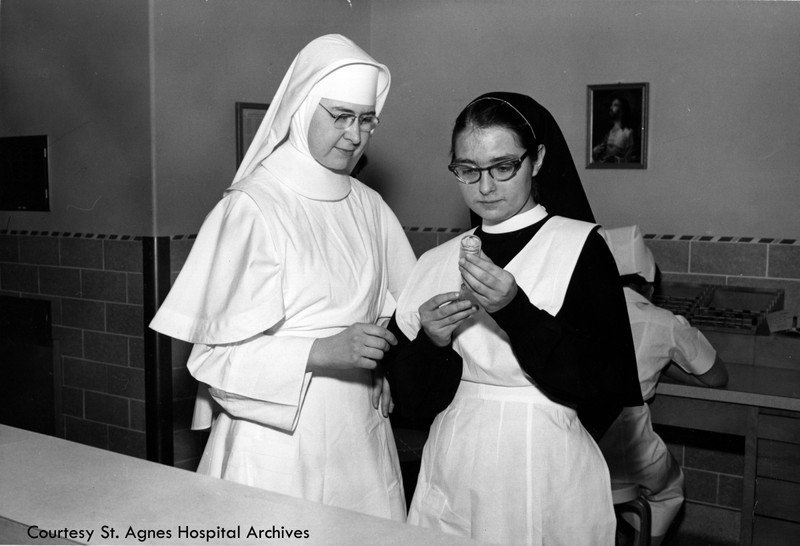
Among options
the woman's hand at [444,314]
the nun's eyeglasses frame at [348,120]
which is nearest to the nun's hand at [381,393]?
the woman's hand at [444,314]

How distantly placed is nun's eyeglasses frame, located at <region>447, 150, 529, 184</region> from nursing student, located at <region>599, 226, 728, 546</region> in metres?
1.57

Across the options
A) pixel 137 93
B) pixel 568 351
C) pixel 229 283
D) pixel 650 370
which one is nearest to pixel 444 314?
pixel 568 351

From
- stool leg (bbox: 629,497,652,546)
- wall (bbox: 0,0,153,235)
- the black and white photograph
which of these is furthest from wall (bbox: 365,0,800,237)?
stool leg (bbox: 629,497,652,546)

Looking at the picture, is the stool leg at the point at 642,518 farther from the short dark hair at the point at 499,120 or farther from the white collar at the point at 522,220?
the short dark hair at the point at 499,120

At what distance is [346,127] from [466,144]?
1.78 ft

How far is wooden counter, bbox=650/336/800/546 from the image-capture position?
11.3ft

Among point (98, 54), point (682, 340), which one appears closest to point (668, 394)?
point (682, 340)

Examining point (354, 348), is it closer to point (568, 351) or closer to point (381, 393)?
point (381, 393)

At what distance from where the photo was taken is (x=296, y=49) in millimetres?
5570

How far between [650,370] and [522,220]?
60.0 inches

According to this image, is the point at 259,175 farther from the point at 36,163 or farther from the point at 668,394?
the point at 36,163

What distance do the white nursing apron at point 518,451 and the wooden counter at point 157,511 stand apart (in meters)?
0.80

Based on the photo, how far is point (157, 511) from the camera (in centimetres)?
147

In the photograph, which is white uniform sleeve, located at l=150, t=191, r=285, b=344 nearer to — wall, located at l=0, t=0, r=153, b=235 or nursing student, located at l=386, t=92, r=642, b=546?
nursing student, located at l=386, t=92, r=642, b=546
